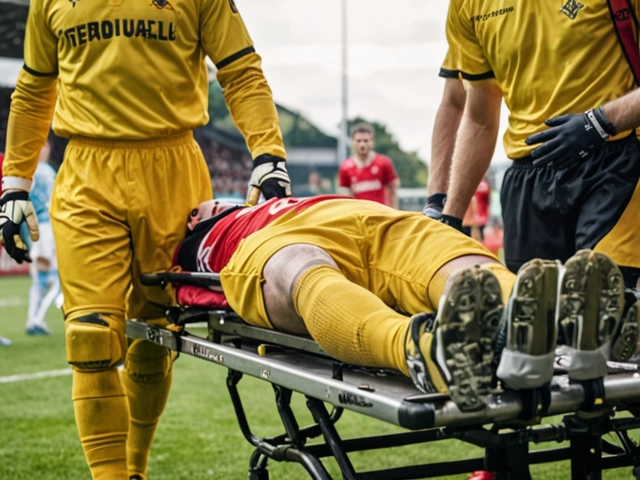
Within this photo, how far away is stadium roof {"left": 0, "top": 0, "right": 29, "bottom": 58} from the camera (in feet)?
65.3

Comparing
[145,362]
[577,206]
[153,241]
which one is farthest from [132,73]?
[577,206]

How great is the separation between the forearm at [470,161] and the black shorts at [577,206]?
0.20 m

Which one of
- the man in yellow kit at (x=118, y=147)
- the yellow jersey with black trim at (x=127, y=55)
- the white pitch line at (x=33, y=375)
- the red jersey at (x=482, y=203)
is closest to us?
the man in yellow kit at (x=118, y=147)

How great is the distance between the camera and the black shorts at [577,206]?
3.05 meters

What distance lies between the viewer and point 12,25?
21438 millimetres

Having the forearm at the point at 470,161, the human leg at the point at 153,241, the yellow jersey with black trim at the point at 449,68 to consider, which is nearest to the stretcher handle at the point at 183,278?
the human leg at the point at 153,241

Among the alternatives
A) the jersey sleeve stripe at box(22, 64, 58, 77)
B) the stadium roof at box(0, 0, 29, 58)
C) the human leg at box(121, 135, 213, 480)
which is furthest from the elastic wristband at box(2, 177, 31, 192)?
the stadium roof at box(0, 0, 29, 58)

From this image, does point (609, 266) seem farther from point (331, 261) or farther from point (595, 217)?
point (595, 217)

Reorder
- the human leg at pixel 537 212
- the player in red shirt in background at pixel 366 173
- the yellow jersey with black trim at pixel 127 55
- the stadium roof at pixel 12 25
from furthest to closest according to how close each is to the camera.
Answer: the stadium roof at pixel 12 25 < the player in red shirt in background at pixel 366 173 < the yellow jersey with black trim at pixel 127 55 < the human leg at pixel 537 212

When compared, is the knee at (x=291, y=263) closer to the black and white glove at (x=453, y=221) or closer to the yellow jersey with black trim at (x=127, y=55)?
the black and white glove at (x=453, y=221)

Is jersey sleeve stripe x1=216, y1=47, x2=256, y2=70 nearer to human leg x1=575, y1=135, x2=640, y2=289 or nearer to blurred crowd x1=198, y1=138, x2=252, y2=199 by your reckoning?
human leg x1=575, y1=135, x2=640, y2=289

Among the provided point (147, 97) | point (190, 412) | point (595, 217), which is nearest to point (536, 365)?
point (595, 217)

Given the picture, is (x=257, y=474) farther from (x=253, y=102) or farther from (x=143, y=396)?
(x=253, y=102)

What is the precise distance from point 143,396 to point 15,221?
0.87 m
